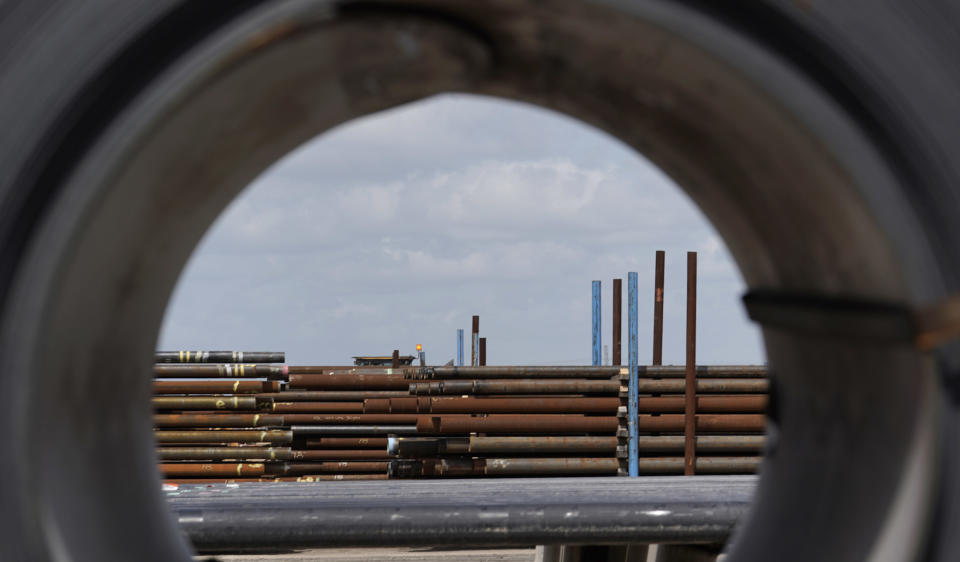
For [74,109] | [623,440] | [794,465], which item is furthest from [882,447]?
[623,440]

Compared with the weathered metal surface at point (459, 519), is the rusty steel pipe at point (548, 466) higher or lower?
lower

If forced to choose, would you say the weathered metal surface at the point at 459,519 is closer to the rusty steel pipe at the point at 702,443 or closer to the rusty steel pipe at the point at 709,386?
the rusty steel pipe at the point at 702,443

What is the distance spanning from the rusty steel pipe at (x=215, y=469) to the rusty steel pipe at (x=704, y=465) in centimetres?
469

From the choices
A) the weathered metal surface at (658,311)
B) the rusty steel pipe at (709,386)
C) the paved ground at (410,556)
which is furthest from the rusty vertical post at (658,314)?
the paved ground at (410,556)

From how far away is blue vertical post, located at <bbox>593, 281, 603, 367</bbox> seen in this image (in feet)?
47.6

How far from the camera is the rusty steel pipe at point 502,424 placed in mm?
9898

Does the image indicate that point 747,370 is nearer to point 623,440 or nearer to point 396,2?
point 623,440

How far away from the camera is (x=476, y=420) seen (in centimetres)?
990

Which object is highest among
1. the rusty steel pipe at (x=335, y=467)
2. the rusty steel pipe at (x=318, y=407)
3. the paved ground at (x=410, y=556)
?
the rusty steel pipe at (x=318, y=407)

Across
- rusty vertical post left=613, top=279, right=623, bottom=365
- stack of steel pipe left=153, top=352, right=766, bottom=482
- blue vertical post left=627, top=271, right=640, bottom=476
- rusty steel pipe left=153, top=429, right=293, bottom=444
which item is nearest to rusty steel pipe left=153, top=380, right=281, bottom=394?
stack of steel pipe left=153, top=352, right=766, bottom=482

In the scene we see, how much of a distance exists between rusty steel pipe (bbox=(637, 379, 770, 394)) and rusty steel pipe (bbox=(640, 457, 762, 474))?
31.3 inches

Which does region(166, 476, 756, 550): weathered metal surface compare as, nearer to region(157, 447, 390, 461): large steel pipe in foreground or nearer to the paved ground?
the paved ground

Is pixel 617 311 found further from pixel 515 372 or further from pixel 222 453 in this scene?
pixel 222 453

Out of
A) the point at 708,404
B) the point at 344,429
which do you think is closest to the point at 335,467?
the point at 344,429
